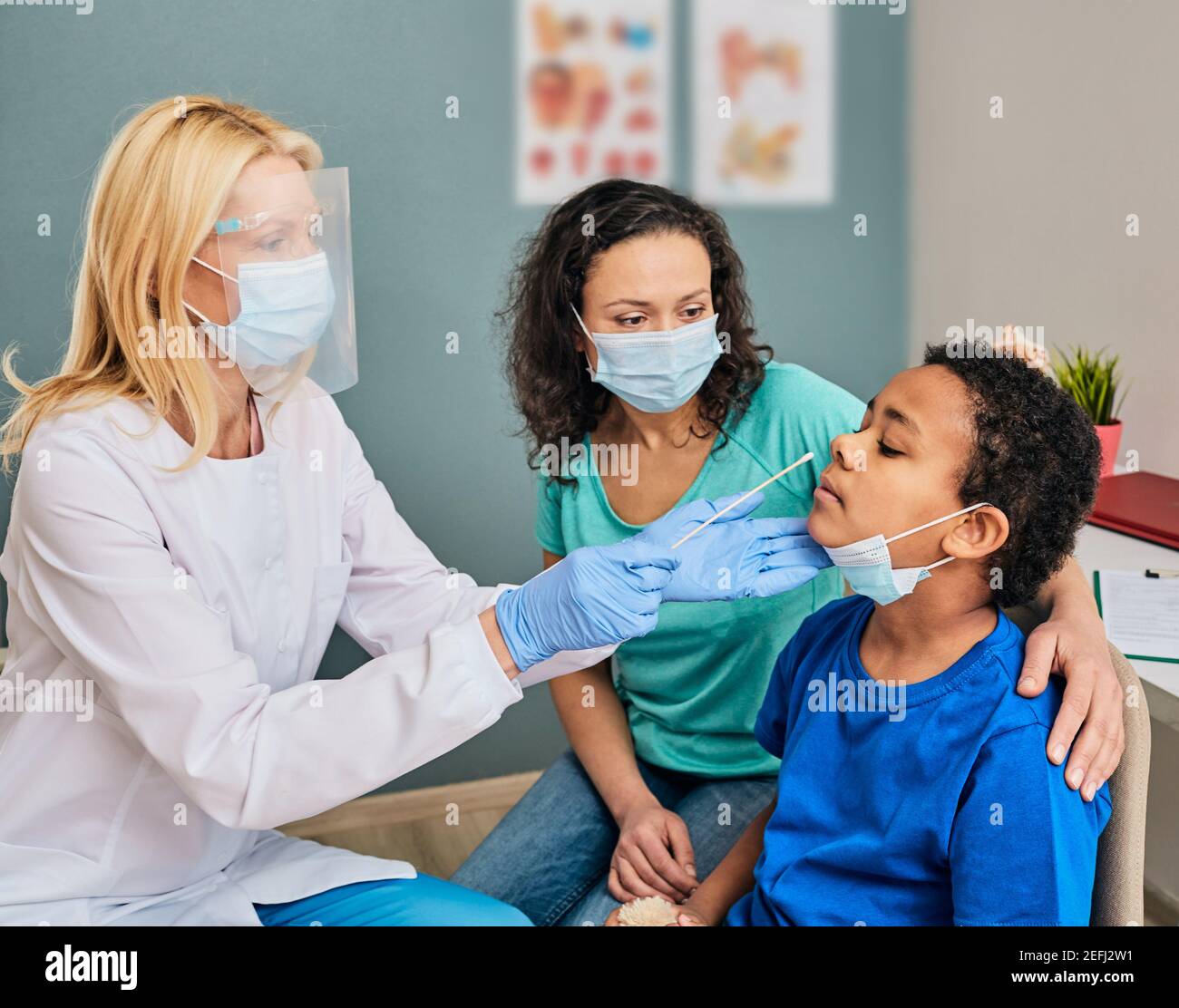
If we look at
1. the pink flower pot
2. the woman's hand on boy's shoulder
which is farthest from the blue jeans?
the pink flower pot

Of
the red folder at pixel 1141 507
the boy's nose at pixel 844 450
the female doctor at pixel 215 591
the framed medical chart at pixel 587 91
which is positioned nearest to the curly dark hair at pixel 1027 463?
the boy's nose at pixel 844 450

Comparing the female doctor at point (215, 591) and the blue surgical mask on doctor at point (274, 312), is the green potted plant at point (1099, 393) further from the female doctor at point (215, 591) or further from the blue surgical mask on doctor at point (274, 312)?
the blue surgical mask on doctor at point (274, 312)

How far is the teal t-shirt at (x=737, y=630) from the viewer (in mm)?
1519

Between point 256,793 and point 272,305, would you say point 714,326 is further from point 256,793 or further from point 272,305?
point 256,793

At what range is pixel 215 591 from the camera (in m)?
1.34

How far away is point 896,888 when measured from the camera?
44.8 inches

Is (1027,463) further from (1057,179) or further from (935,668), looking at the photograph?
(1057,179)

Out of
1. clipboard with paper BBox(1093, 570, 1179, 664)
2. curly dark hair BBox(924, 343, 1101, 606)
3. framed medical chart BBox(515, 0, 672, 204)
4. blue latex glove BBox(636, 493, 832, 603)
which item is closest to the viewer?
curly dark hair BBox(924, 343, 1101, 606)

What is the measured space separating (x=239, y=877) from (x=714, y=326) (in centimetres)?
99

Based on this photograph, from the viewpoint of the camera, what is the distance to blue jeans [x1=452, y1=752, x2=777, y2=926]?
57.2 inches

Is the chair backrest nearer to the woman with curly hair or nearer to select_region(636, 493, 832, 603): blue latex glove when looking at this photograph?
select_region(636, 493, 832, 603): blue latex glove

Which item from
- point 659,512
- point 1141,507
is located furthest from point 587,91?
point 1141,507

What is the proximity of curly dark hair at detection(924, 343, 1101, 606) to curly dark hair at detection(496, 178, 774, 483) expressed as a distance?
0.49 meters
